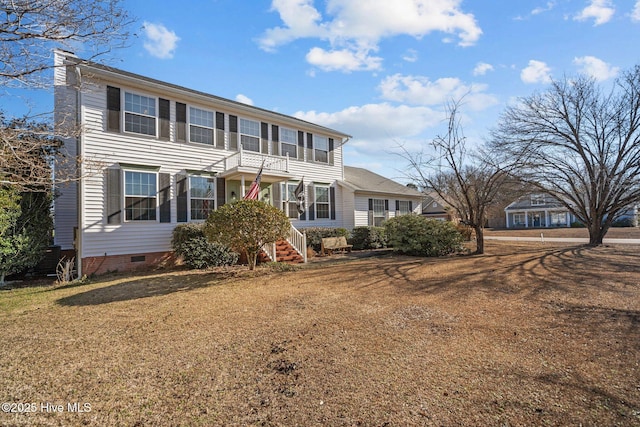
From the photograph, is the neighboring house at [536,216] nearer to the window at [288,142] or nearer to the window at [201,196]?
the window at [288,142]

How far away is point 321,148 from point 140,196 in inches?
364

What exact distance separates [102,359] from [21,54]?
637cm

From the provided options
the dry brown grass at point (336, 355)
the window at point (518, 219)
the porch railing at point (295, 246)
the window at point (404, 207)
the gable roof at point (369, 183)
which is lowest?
the dry brown grass at point (336, 355)

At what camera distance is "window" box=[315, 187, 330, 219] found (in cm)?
1662

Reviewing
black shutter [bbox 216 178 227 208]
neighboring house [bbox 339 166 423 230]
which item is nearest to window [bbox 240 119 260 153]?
black shutter [bbox 216 178 227 208]

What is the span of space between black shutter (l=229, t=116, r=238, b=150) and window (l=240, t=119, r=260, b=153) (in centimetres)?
27

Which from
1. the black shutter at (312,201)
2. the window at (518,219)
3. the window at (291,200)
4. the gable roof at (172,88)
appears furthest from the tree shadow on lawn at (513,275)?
the window at (518,219)

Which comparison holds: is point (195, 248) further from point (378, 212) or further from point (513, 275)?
point (378, 212)

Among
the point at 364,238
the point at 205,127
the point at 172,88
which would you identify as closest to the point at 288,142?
the point at 205,127

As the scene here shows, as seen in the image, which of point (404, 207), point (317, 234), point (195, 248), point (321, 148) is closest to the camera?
point (195, 248)

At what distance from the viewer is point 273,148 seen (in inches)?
587

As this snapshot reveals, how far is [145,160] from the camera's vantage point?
→ 11.2m

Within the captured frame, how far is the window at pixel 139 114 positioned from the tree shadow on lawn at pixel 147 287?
5.22 metres

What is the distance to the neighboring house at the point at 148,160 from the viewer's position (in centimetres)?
1012
